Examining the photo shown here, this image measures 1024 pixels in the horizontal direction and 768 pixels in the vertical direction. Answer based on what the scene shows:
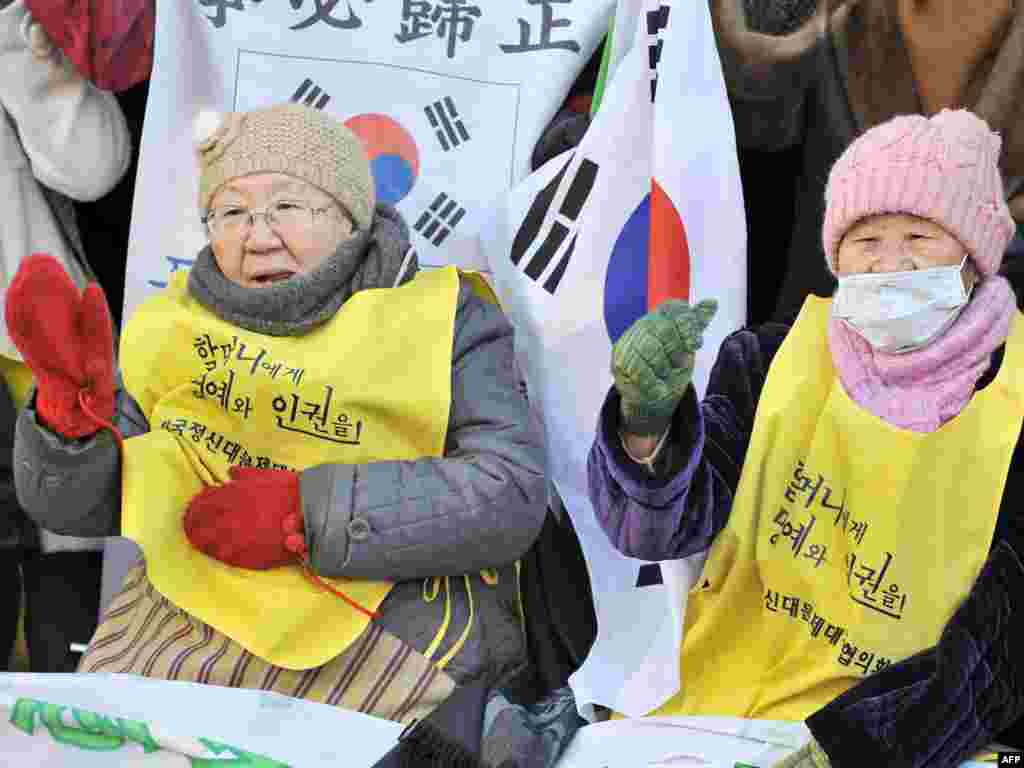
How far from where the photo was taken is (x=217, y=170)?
3.08 meters

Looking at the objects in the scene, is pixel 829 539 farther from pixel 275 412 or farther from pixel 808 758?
pixel 275 412

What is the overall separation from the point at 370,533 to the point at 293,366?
0.35 m

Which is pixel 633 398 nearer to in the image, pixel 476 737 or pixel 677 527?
pixel 677 527

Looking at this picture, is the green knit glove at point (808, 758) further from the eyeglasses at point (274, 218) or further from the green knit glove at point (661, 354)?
the eyeglasses at point (274, 218)

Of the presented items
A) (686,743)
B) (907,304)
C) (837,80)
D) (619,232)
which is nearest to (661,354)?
(907,304)

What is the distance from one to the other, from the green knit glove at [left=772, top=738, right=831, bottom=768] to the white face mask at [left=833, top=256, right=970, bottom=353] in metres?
0.64

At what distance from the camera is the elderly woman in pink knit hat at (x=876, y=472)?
2514 mm

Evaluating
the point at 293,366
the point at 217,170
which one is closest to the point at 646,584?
the point at 293,366

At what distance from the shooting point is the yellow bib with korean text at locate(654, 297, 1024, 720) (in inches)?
102

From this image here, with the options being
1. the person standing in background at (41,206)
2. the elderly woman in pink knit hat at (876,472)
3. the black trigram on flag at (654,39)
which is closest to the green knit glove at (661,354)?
the elderly woman in pink knit hat at (876,472)

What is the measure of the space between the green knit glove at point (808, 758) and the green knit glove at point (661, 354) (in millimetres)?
552

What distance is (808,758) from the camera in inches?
97.2

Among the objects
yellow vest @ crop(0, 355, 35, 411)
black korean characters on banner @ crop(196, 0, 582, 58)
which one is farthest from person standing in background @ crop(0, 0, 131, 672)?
black korean characters on banner @ crop(196, 0, 582, 58)

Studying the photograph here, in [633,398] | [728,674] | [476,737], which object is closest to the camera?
[633,398]
